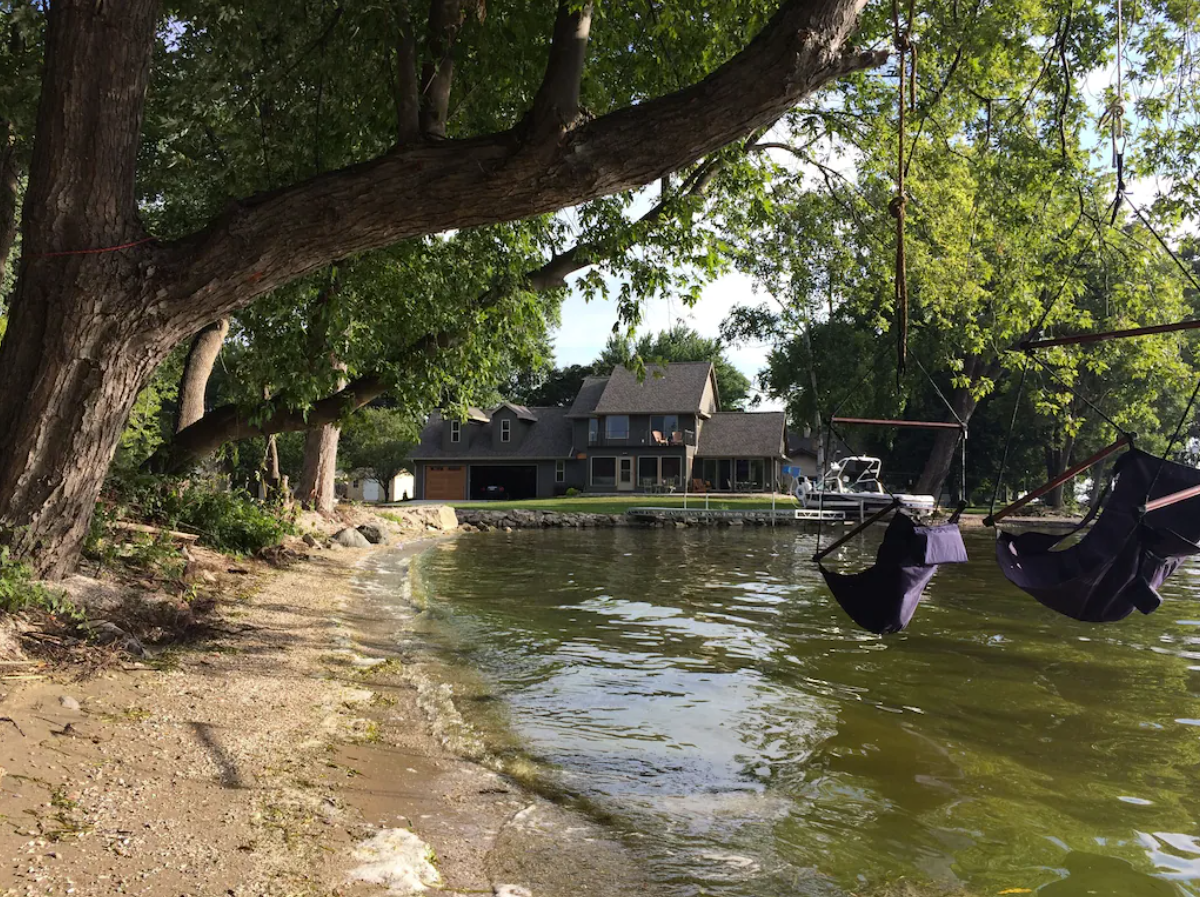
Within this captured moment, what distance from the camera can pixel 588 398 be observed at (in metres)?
51.3

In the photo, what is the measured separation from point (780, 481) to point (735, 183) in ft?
136

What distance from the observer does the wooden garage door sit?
169 ft

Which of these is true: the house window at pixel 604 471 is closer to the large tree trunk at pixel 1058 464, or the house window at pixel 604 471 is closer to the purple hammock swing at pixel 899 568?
the large tree trunk at pixel 1058 464

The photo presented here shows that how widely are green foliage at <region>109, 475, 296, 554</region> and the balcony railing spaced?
35.4 meters

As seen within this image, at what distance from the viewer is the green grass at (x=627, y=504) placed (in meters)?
38.2

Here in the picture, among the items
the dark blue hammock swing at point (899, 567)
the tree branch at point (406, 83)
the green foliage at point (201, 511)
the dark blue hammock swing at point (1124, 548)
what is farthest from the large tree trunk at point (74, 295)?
the dark blue hammock swing at point (1124, 548)

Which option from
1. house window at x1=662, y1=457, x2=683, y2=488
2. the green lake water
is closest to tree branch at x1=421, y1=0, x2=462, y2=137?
the green lake water

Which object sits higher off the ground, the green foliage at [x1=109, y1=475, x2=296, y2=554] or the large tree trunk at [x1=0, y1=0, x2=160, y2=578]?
the large tree trunk at [x1=0, y1=0, x2=160, y2=578]

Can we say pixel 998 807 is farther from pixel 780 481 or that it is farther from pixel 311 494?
pixel 780 481

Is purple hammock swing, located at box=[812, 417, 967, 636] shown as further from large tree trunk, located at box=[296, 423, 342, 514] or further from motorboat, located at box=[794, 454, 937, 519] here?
large tree trunk, located at box=[296, 423, 342, 514]

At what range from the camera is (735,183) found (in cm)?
1205

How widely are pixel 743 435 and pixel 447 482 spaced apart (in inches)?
726

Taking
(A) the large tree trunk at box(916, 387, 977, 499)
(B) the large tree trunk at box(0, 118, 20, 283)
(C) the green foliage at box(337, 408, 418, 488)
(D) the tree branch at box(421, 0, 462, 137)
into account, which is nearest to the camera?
(D) the tree branch at box(421, 0, 462, 137)

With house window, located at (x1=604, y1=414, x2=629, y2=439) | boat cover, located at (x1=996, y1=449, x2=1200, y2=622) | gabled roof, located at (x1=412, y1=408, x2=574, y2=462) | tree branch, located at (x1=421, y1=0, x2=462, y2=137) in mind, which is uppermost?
tree branch, located at (x1=421, y1=0, x2=462, y2=137)
